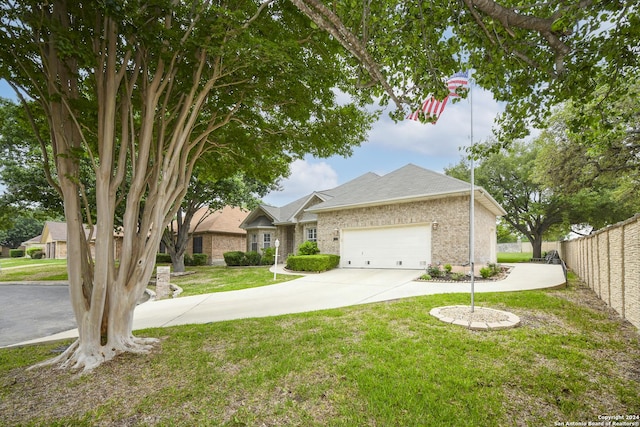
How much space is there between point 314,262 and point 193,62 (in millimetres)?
11131

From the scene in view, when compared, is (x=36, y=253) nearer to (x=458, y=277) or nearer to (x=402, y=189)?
(x=402, y=189)

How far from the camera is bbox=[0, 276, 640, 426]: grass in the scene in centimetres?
269

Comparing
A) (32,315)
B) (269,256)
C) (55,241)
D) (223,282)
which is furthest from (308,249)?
(55,241)

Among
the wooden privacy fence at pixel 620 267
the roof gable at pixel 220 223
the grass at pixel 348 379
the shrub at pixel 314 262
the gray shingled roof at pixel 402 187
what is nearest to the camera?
the grass at pixel 348 379

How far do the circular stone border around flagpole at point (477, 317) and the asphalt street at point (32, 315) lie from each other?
26.1 feet

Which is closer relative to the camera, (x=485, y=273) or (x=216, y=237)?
(x=485, y=273)

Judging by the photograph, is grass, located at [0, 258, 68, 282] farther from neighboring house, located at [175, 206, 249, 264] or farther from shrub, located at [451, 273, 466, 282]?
shrub, located at [451, 273, 466, 282]

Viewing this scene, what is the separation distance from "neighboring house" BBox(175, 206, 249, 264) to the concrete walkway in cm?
1677

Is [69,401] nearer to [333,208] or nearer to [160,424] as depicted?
[160,424]

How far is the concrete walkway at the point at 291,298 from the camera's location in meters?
6.50

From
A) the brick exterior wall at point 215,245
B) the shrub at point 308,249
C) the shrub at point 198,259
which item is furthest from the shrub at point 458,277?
the brick exterior wall at point 215,245

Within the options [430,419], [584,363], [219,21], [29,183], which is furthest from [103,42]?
[29,183]

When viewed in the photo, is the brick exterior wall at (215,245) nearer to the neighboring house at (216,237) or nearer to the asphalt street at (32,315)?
the neighboring house at (216,237)

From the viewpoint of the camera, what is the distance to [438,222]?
41.8 ft
